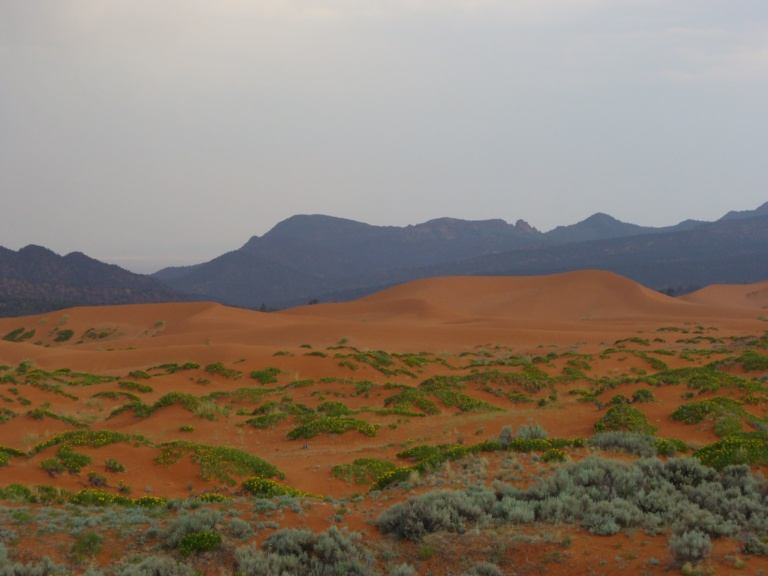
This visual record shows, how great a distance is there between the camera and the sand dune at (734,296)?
10131 centimetres

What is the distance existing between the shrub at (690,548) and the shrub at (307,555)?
308 cm

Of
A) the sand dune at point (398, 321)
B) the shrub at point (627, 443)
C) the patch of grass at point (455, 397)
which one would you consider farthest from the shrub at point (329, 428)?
the sand dune at point (398, 321)

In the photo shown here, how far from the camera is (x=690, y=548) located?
270 inches

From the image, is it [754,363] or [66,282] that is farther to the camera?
[66,282]

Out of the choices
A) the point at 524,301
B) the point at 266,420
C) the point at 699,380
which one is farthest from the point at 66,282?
the point at 699,380

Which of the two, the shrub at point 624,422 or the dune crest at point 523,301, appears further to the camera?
the dune crest at point 523,301

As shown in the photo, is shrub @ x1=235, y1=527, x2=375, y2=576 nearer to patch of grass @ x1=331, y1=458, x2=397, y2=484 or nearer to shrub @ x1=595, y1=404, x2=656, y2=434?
patch of grass @ x1=331, y1=458, x2=397, y2=484

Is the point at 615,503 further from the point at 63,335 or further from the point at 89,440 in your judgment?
the point at 63,335

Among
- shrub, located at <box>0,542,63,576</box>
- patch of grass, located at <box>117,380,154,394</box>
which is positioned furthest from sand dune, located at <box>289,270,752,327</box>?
shrub, located at <box>0,542,63,576</box>

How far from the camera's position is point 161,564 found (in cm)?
718

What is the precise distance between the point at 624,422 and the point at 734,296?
346 ft

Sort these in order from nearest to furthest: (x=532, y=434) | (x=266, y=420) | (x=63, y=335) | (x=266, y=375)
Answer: (x=532, y=434)
(x=266, y=420)
(x=266, y=375)
(x=63, y=335)

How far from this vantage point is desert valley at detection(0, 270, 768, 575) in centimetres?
745

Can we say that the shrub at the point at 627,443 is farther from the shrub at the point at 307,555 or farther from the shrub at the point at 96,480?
the shrub at the point at 96,480
